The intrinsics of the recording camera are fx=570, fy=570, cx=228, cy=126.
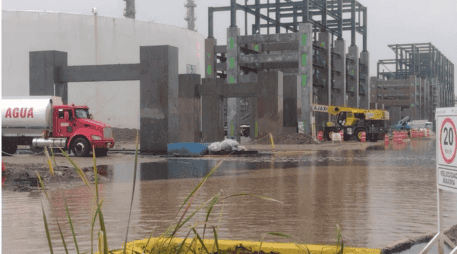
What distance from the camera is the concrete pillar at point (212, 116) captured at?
36.7 meters

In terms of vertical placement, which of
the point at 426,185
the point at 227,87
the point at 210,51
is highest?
the point at 210,51

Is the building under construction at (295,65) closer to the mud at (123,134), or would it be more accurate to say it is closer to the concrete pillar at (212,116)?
the concrete pillar at (212,116)

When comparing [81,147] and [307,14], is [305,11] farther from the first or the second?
[81,147]

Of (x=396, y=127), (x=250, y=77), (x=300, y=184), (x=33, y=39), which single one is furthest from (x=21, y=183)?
(x=396, y=127)

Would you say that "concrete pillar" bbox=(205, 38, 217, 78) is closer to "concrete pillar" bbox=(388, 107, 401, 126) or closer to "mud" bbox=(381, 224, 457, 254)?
"concrete pillar" bbox=(388, 107, 401, 126)

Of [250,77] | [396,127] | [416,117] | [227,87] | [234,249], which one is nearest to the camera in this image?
[234,249]

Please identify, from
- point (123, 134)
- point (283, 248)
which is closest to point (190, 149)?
point (283, 248)

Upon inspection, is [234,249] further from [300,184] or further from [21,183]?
[21,183]

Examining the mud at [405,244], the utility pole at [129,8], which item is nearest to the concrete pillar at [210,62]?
the utility pole at [129,8]

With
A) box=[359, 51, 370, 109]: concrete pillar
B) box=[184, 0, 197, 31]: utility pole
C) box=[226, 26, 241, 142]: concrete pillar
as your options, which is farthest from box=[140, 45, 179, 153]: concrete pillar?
box=[184, 0, 197, 31]: utility pole

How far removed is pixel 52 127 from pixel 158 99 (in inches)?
213

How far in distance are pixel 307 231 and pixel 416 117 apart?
80701mm

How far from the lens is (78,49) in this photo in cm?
5181

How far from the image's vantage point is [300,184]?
43.5 ft
